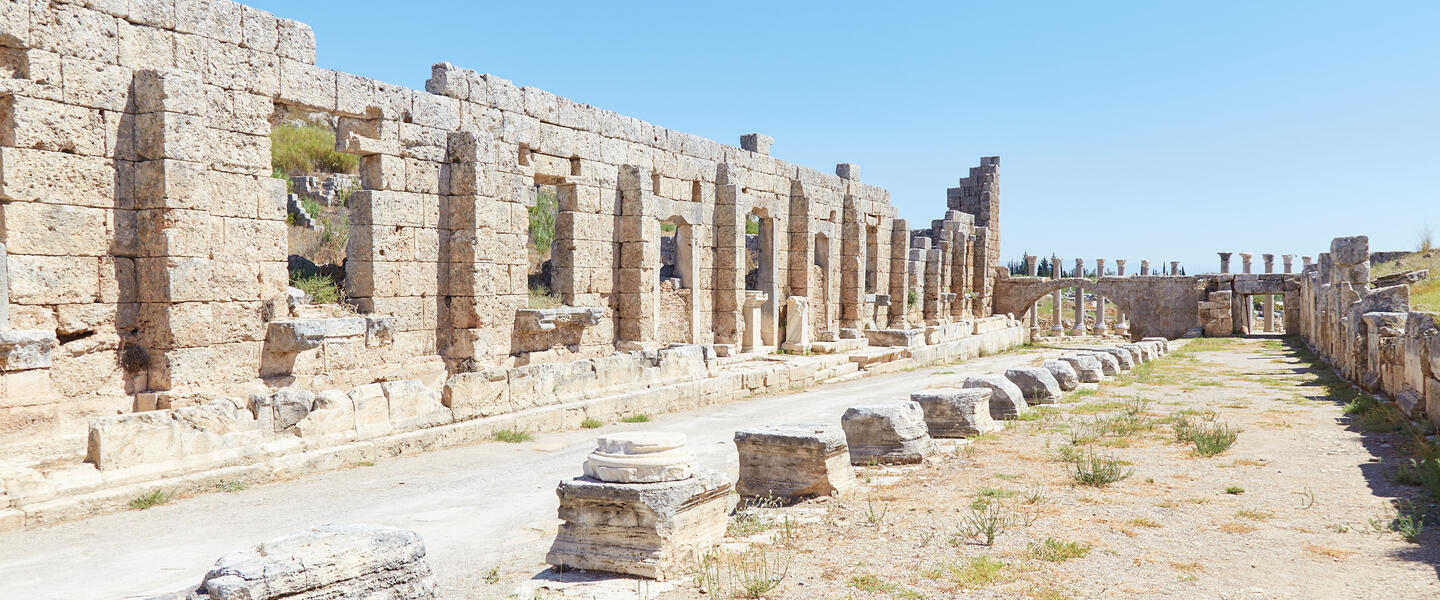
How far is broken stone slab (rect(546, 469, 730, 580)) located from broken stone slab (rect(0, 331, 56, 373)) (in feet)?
17.7

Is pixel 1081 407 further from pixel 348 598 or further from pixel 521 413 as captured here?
pixel 348 598

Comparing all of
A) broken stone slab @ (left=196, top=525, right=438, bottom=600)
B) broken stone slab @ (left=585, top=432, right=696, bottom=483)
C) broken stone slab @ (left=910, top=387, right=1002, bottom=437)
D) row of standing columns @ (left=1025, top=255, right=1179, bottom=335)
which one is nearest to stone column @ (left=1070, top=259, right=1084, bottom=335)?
row of standing columns @ (left=1025, top=255, right=1179, bottom=335)

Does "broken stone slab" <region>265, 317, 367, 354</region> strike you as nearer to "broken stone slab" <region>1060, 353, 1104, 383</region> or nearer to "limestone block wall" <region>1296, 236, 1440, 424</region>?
"limestone block wall" <region>1296, 236, 1440, 424</region>

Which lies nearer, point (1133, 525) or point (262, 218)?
point (1133, 525)

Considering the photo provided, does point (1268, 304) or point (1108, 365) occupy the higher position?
point (1268, 304)

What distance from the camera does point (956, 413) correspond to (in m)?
10.6

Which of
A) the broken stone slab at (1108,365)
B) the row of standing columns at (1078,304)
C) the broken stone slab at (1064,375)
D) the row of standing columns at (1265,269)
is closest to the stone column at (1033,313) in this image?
the row of standing columns at (1078,304)

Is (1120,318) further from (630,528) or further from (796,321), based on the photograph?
(630,528)

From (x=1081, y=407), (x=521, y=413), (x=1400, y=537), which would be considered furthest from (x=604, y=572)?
(x=1081, y=407)

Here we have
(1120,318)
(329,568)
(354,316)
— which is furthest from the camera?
(1120,318)

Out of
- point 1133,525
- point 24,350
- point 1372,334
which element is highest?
point 24,350

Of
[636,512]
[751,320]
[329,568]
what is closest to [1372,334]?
[751,320]

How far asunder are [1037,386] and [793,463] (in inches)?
279

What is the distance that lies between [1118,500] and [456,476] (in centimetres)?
561
